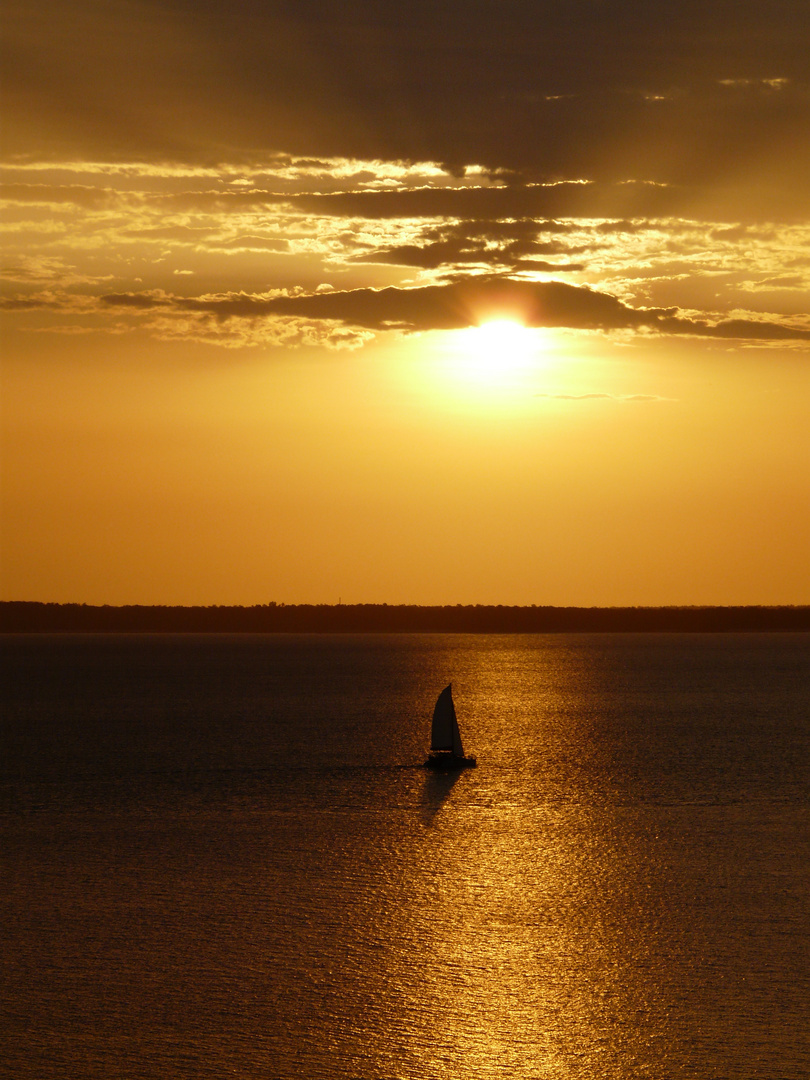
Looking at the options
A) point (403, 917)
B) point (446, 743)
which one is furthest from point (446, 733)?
point (403, 917)

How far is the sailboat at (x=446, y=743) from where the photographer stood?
257 ft

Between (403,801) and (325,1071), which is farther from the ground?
(403,801)

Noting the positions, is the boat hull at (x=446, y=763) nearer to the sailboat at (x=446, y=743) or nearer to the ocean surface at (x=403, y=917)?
the sailboat at (x=446, y=743)

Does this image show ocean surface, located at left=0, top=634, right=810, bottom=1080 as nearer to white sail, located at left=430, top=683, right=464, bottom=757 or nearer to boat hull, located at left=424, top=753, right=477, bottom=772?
boat hull, located at left=424, top=753, right=477, bottom=772

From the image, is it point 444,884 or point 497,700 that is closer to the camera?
point 444,884

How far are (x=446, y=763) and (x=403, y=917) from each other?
39.6 m

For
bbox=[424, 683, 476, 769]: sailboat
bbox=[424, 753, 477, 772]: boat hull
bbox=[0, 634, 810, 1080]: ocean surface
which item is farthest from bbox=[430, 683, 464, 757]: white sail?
bbox=[0, 634, 810, 1080]: ocean surface

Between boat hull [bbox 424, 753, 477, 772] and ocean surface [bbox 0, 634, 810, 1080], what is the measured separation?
3.94 ft

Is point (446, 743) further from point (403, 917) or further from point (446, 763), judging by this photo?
point (403, 917)

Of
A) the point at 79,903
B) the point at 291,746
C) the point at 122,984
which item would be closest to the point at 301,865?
the point at 79,903

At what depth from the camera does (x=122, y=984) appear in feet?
104

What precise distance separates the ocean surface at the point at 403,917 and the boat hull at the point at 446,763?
120 centimetres

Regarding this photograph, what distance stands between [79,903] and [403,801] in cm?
2727

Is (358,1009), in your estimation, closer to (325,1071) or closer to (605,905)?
(325,1071)
